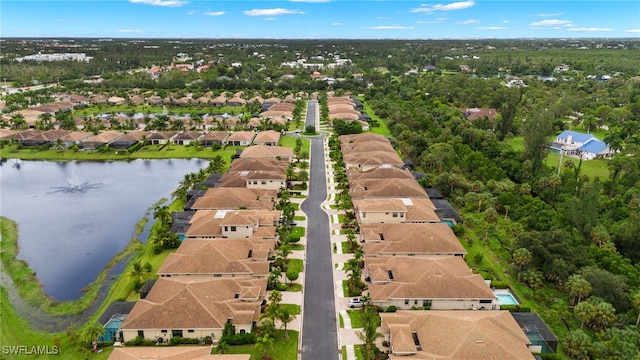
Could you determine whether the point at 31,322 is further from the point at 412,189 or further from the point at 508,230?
the point at 508,230

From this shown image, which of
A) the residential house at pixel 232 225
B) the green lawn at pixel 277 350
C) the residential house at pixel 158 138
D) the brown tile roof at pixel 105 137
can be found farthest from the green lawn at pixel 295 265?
the brown tile roof at pixel 105 137

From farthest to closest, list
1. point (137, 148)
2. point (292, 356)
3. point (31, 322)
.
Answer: point (137, 148) → point (31, 322) → point (292, 356)

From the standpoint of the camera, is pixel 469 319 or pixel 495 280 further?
pixel 495 280

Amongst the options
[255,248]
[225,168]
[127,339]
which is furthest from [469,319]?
[225,168]

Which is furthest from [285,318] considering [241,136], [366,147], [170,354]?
[241,136]

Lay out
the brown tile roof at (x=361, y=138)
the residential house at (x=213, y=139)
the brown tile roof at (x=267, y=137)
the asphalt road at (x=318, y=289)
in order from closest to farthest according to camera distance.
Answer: the asphalt road at (x=318, y=289)
the brown tile roof at (x=361, y=138)
the brown tile roof at (x=267, y=137)
the residential house at (x=213, y=139)

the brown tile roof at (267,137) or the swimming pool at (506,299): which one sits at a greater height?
the brown tile roof at (267,137)

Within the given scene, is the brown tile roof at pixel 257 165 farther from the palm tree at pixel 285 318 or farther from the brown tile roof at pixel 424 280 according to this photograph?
the palm tree at pixel 285 318
